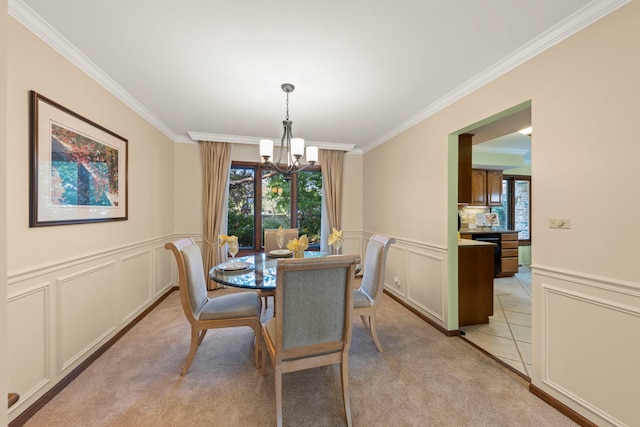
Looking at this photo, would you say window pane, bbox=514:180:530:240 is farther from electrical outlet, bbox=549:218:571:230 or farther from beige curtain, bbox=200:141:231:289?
beige curtain, bbox=200:141:231:289

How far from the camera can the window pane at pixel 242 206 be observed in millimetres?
4383

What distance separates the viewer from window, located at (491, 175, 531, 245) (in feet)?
18.4

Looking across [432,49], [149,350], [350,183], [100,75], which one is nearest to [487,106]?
[432,49]

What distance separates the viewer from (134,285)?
9.27 ft

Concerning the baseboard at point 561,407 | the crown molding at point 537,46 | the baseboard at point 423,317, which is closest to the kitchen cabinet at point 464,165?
the crown molding at point 537,46

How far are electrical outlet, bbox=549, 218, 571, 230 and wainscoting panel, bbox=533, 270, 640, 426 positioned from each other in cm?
31

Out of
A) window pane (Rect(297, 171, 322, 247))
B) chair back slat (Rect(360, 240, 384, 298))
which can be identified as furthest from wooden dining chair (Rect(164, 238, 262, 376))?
window pane (Rect(297, 171, 322, 247))

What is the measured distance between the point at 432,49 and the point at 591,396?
2.43 meters

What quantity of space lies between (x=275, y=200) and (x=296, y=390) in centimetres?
320

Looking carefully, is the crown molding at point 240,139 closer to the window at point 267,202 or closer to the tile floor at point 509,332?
the window at point 267,202

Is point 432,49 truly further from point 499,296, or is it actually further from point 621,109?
point 499,296

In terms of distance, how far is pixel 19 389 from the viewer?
4.93 ft

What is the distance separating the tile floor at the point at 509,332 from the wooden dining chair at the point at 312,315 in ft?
5.33

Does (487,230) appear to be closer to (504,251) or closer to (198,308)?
(504,251)
